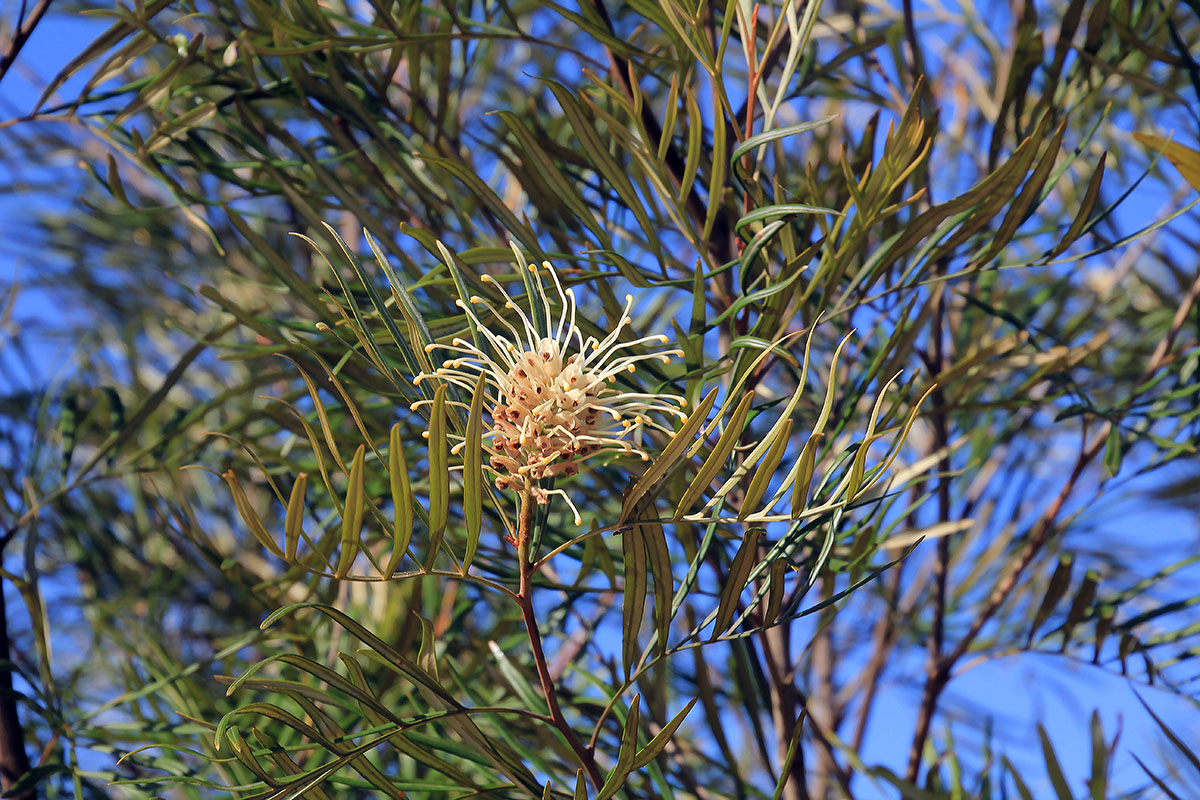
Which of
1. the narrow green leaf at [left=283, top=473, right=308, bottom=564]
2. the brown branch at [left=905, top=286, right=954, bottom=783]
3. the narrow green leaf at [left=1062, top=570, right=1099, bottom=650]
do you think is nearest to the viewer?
the narrow green leaf at [left=283, top=473, right=308, bottom=564]

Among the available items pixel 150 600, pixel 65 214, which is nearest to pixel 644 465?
pixel 150 600

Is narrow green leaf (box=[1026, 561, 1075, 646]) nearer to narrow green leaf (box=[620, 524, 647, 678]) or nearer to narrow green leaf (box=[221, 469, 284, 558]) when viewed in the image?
narrow green leaf (box=[620, 524, 647, 678])

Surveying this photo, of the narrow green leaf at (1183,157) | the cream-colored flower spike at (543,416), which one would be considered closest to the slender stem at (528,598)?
the cream-colored flower spike at (543,416)

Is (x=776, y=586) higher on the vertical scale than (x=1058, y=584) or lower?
lower

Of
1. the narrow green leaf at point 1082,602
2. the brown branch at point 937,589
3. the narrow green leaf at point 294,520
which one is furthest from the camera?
the brown branch at point 937,589

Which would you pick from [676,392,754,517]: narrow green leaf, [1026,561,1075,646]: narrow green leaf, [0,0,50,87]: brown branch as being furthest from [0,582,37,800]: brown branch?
[1026,561,1075,646]: narrow green leaf

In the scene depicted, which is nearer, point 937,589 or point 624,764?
point 624,764

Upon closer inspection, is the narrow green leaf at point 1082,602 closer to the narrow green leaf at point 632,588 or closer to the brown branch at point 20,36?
the narrow green leaf at point 632,588

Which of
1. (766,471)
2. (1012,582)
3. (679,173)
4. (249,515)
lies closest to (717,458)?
(766,471)

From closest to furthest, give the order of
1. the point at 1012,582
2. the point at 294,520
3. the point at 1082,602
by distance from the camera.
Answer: the point at 294,520
the point at 1082,602
the point at 1012,582

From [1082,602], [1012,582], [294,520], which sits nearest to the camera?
[294,520]

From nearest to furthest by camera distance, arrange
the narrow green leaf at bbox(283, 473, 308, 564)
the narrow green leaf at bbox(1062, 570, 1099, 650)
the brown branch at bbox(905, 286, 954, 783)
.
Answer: the narrow green leaf at bbox(283, 473, 308, 564) → the narrow green leaf at bbox(1062, 570, 1099, 650) → the brown branch at bbox(905, 286, 954, 783)

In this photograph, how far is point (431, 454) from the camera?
259 millimetres

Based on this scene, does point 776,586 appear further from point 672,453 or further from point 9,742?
point 9,742
